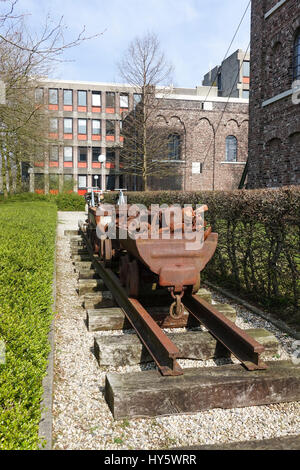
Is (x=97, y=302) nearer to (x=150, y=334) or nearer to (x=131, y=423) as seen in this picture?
(x=150, y=334)

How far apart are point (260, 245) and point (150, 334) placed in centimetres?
262

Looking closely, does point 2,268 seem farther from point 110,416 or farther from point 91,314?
point 110,416

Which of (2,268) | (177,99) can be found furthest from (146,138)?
(2,268)

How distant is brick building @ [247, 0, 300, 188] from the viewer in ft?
44.7

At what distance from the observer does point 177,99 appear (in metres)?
31.7

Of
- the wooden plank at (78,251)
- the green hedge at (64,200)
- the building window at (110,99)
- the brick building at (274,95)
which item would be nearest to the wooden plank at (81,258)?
the wooden plank at (78,251)

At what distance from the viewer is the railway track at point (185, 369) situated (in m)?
2.79

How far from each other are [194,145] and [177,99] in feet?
13.0

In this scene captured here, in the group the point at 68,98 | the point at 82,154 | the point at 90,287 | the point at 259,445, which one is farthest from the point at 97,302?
the point at 68,98

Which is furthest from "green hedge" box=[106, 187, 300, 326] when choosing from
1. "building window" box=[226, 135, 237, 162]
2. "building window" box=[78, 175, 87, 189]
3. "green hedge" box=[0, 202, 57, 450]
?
"building window" box=[78, 175, 87, 189]

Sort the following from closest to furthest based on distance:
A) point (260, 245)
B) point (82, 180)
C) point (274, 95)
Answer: point (260, 245)
point (274, 95)
point (82, 180)

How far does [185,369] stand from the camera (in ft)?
10.3

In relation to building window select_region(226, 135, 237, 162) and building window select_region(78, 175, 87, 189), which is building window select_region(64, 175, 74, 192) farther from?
building window select_region(226, 135, 237, 162)

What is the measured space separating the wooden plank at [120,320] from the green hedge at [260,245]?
987 mm
